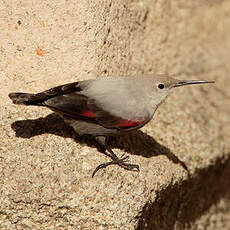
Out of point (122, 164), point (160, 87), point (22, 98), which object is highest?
point (22, 98)

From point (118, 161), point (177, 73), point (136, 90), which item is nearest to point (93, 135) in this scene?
point (118, 161)

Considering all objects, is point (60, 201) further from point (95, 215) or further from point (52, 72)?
point (52, 72)

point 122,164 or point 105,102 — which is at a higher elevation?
point 105,102

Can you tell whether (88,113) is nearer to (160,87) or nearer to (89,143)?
(89,143)

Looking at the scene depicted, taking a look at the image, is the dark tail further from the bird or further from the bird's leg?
the bird's leg

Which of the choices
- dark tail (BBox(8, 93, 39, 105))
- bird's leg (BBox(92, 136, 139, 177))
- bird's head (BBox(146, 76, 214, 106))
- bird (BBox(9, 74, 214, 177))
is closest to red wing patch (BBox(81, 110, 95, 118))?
bird (BBox(9, 74, 214, 177))

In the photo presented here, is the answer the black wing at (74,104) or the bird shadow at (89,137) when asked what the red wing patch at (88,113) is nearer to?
the black wing at (74,104)

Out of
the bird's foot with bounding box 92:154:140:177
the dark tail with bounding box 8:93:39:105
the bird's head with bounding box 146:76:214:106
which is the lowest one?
the bird's foot with bounding box 92:154:140:177

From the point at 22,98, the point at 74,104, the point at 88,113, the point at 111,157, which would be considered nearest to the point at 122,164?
the point at 111,157

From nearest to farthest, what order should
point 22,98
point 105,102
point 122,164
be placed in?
point 22,98
point 105,102
point 122,164
